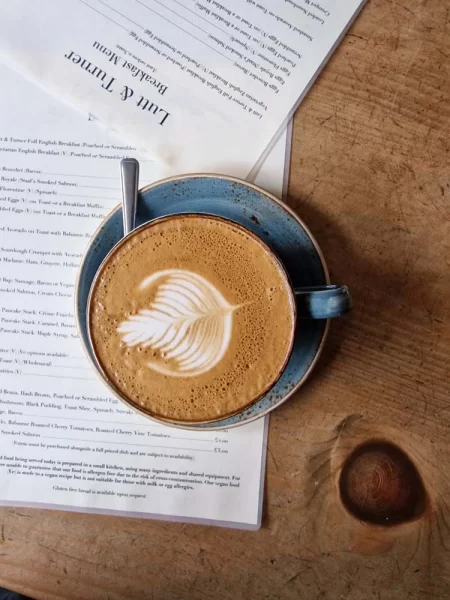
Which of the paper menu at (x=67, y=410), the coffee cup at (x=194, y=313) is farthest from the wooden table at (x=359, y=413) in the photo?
the coffee cup at (x=194, y=313)

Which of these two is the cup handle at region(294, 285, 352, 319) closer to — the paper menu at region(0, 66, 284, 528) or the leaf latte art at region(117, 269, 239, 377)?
the leaf latte art at region(117, 269, 239, 377)

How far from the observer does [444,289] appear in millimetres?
645

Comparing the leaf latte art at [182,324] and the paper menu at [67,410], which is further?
the paper menu at [67,410]

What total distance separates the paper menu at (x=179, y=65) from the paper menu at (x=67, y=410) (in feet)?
0.25

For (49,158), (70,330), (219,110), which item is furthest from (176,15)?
(70,330)

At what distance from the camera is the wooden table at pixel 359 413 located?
63 cm

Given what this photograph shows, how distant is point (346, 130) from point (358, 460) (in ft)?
1.30

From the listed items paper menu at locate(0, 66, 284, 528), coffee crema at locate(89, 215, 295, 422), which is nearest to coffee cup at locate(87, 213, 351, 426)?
coffee crema at locate(89, 215, 295, 422)

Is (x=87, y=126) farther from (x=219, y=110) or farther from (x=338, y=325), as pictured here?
(x=338, y=325)

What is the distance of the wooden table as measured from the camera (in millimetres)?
635

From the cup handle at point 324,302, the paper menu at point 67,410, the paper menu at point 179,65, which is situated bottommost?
the paper menu at point 67,410

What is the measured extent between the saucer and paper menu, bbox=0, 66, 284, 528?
0.19 ft

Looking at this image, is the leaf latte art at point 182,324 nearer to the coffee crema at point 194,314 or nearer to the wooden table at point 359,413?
the coffee crema at point 194,314

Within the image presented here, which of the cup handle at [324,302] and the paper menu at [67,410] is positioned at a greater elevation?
the cup handle at [324,302]
